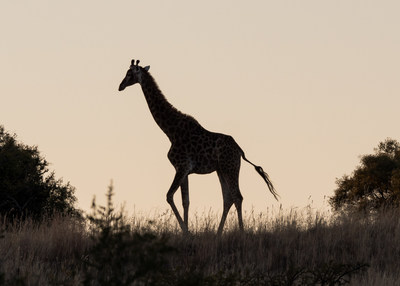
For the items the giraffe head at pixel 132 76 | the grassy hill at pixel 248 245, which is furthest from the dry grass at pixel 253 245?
the giraffe head at pixel 132 76

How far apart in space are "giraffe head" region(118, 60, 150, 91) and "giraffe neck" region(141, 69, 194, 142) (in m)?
0.11

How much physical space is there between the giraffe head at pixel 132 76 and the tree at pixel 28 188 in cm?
1000

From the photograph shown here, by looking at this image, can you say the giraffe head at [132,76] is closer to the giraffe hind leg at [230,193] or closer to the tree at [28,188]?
the giraffe hind leg at [230,193]

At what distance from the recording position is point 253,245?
54.3ft

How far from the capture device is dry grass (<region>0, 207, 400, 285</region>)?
15422mm

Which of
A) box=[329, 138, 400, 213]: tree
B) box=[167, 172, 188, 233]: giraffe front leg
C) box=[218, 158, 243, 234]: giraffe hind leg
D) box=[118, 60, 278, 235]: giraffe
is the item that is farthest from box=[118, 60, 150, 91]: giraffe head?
box=[329, 138, 400, 213]: tree

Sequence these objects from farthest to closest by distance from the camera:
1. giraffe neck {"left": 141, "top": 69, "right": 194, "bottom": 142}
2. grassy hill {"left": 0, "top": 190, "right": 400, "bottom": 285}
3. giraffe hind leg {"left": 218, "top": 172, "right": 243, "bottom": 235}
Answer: giraffe neck {"left": 141, "top": 69, "right": 194, "bottom": 142} → giraffe hind leg {"left": 218, "top": 172, "right": 243, "bottom": 235} → grassy hill {"left": 0, "top": 190, "right": 400, "bottom": 285}

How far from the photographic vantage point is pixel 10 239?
53.6ft

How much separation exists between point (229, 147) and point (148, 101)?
7.23 ft

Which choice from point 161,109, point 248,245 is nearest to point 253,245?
point 248,245

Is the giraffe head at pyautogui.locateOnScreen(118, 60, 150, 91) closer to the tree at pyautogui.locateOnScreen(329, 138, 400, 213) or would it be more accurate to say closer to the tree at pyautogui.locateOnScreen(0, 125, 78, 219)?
the tree at pyautogui.locateOnScreen(0, 125, 78, 219)

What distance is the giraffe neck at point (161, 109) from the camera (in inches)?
741

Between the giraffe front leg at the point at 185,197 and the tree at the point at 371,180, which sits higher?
the tree at the point at 371,180

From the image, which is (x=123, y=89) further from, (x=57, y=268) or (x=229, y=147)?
(x=57, y=268)
